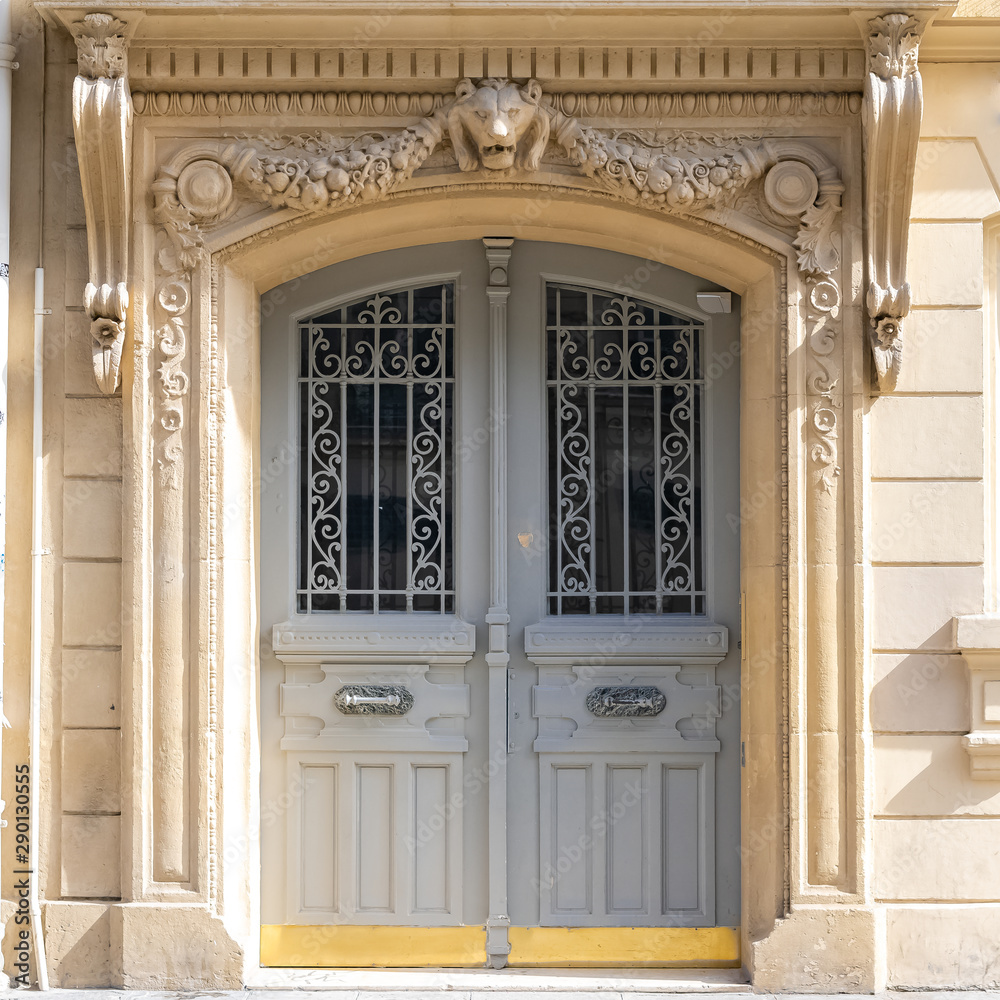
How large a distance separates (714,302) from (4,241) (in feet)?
10.5

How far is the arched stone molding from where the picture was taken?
15.2ft

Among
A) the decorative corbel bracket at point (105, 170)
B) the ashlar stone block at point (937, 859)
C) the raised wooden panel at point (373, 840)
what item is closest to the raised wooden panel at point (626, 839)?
the raised wooden panel at point (373, 840)

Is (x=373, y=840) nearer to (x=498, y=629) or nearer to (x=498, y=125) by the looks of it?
(x=498, y=629)

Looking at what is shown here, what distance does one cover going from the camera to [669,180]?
458 centimetres

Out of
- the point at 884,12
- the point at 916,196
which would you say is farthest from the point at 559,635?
the point at 884,12

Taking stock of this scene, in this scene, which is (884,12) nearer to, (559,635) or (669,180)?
(669,180)

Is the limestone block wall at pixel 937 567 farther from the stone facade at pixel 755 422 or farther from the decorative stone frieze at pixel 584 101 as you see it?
the decorative stone frieze at pixel 584 101

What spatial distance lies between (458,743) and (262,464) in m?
1.61

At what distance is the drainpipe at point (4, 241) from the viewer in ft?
15.2

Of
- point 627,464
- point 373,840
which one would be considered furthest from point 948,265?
point 373,840

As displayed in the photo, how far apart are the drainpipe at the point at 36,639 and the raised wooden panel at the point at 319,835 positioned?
1146 mm

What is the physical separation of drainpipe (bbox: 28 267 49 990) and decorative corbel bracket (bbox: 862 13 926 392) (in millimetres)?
3575

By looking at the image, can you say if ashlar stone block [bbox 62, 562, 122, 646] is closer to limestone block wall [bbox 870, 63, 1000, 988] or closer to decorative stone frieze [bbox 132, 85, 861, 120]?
decorative stone frieze [bbox 132, 85, 861, 120]

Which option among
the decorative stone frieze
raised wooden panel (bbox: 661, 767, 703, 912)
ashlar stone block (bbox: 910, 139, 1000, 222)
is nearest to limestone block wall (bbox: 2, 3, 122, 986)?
the decorative stone frieze
